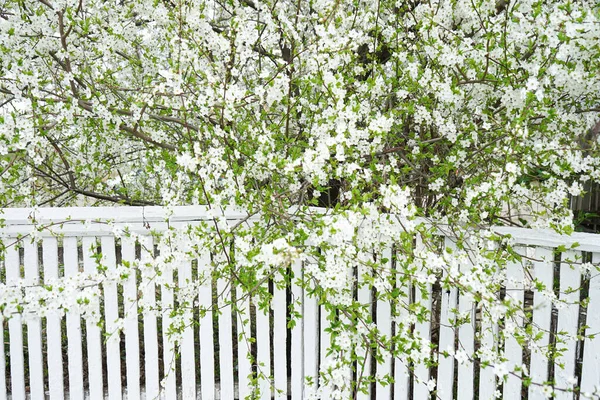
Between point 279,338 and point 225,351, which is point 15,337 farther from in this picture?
point 279,338

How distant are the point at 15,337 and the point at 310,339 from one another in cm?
144

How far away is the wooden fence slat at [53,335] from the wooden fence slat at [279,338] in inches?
41.1

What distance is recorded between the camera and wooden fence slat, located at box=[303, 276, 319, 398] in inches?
103

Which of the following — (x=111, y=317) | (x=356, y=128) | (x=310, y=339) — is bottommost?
(x=310, y=339)

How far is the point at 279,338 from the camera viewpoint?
8.74ft

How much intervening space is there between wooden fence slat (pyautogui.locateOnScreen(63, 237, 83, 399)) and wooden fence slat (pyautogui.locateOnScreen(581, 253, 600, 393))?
2.30 meters

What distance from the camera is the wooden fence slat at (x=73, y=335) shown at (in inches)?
102

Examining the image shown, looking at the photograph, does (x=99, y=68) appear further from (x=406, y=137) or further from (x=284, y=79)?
(x=406, y=137)

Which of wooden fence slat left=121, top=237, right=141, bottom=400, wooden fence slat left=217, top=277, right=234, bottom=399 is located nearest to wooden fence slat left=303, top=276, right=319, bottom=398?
wooden fence slat left=217, top=277, right=234, bottom=399

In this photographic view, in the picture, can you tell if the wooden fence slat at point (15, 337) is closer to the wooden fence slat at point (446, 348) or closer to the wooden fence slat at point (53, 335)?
the wooden fence slat at point (53, 335)

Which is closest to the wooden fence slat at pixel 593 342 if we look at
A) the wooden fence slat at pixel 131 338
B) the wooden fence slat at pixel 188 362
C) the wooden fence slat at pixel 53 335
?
the wooden fence slat at pixel 188 362

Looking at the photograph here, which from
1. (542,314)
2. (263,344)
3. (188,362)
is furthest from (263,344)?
(542,314)

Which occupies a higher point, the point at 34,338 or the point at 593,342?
the point at 593,342

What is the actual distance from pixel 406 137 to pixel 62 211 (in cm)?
177
